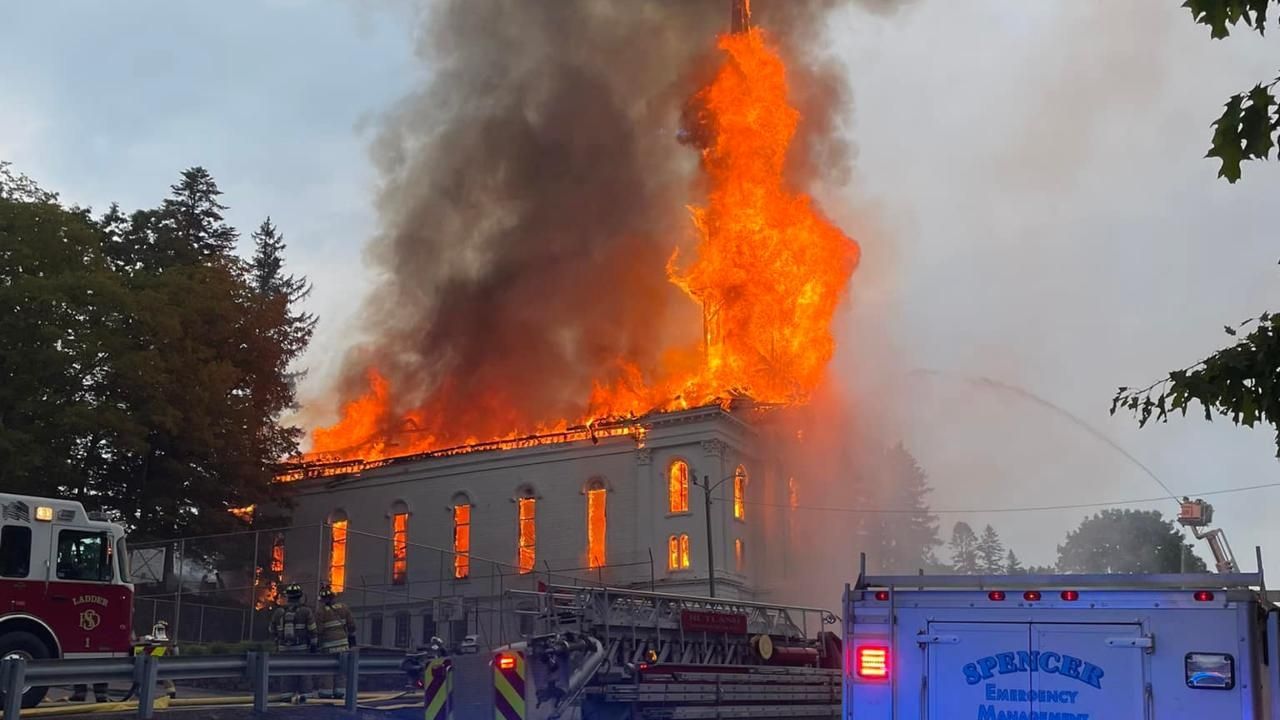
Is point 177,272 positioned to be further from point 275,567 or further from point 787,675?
point 787,675

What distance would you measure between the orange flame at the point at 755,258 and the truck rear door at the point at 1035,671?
1684 inches

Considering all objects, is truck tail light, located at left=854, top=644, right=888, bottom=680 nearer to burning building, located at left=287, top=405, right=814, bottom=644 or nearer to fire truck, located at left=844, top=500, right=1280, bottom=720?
fire truck, located at left=844, top=500, right=1280, bottom=720

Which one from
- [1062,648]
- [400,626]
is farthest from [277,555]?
[1062,648]

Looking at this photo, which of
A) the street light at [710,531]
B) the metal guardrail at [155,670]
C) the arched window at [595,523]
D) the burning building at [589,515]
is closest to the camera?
the metal guardrail at [155,670]

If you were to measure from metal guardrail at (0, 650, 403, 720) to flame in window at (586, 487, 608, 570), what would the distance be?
35.5 metres

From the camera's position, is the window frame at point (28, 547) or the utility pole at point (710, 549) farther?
the utility pole at point (710, 549)

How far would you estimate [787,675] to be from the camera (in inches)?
808

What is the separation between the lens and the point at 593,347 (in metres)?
65.6

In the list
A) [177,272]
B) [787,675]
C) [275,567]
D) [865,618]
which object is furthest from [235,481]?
[865,618]

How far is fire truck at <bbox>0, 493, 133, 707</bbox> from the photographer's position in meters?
16.7

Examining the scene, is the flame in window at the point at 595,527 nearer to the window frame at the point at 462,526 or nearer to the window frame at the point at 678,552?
the window frame at the point at 678,552

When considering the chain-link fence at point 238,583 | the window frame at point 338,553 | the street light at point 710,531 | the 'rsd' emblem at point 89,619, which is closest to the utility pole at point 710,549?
the street light at point 710,531

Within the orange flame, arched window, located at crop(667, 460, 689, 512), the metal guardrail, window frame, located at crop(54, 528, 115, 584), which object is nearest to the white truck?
the metal guardrail

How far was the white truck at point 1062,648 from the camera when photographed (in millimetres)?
8391
